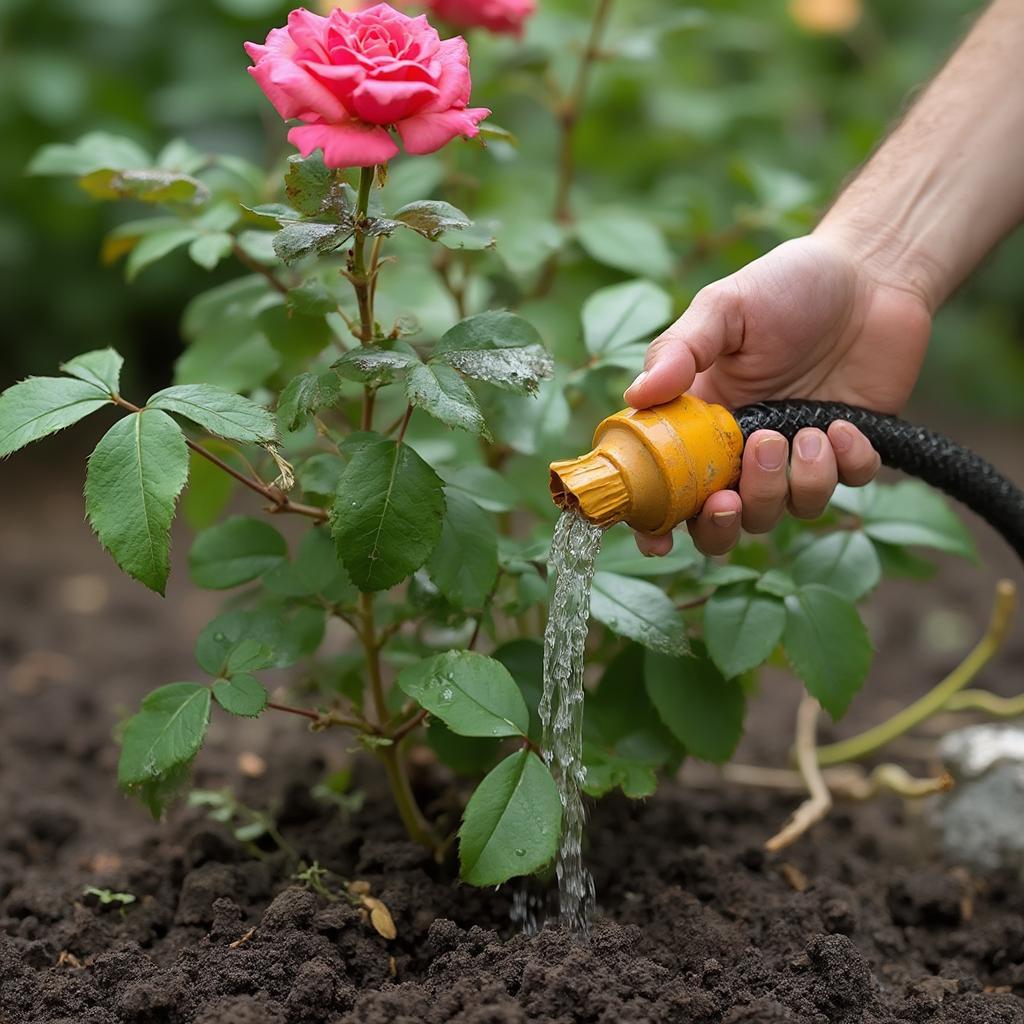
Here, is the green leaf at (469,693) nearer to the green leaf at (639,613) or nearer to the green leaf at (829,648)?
the green leaf at (639,613)

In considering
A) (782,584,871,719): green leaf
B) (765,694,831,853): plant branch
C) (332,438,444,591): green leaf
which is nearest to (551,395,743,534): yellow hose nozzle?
(332,438,444,591): green leaf

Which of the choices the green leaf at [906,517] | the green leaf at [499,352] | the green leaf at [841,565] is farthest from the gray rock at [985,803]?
the green leaf at [499,352]

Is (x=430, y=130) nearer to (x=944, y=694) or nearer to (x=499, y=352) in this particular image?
(x=499, y=352)

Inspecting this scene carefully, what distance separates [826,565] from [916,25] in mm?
3545

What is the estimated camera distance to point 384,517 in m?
1.31

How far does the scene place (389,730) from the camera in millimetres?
1551

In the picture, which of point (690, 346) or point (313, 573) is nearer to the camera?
point (690, 346)

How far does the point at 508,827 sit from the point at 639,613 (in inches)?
11.6

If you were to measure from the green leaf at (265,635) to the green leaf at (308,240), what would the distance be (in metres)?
0.45

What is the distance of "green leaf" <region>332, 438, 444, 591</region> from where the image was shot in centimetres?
130

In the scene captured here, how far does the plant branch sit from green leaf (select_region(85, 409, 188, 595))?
87 centimetres

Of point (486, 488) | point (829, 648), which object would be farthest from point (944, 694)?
point (486, 488)

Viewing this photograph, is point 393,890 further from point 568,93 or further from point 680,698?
point 568,93

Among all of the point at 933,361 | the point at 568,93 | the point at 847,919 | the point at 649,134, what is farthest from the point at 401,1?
the point at 933,361
